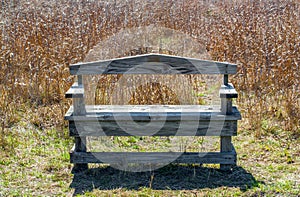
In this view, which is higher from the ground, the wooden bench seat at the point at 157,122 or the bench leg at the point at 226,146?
the wooden bench seat at the point at 157,122

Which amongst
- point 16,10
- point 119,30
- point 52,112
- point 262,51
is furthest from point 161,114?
point 16,10

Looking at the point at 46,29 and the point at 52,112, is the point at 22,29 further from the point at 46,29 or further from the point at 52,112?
the point at 52,112

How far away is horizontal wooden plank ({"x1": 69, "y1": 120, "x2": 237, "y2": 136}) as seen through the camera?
13.7 ft

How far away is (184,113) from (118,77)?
2517 mm

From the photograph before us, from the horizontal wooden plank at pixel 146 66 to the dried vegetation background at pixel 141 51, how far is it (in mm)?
1589

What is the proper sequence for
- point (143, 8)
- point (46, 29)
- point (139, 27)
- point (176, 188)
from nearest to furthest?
1. point (176, 188)
2. point (46, 29)
3. point (139, 27)
4. point (143, 8)

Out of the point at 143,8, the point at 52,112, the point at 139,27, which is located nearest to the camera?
the point at 52,112

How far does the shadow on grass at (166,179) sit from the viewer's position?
13.4 feet

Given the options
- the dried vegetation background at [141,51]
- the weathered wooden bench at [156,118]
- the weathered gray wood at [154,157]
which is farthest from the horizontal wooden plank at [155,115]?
the dried vegetation background at [141,51]

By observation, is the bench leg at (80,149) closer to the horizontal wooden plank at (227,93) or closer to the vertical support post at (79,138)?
the vertical support post at (79,138)

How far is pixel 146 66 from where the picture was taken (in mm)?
4109

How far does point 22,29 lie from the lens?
25.7 feet

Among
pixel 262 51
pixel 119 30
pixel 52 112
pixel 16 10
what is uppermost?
pixel 16 10

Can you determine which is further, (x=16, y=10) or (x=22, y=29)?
(x=16, y=10)
